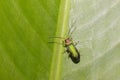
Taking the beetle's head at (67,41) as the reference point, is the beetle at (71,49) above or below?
below

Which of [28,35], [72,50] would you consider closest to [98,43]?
[72,50]

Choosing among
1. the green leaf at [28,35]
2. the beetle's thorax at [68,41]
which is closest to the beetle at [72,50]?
the beetle's thorax at [68,41]

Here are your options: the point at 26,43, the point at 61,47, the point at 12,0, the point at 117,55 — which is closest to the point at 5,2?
the point at 12,0

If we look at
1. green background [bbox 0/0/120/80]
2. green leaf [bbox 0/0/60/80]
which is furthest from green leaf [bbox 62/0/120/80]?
green leaf [bbox 0/0/60/80]

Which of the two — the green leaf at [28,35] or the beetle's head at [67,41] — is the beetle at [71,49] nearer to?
the beetle's head at [67,41]

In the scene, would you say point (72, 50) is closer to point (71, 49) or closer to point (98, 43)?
point (71, 49)

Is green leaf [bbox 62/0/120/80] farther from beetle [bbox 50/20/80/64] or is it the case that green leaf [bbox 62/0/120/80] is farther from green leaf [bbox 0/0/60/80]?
green leaf [bbox 0/0/60/80]

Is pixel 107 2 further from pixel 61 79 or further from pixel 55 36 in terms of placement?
pixel 61 79

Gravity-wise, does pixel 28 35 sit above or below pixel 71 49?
above

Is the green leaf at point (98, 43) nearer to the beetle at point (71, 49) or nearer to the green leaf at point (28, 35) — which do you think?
the beetle at point (71, 49)

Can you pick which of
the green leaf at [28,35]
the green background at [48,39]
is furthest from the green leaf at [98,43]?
the green leaf at [28,35]
